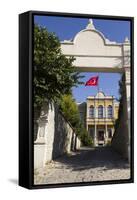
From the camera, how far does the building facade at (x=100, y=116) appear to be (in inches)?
392

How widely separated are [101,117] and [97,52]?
3.12 ft

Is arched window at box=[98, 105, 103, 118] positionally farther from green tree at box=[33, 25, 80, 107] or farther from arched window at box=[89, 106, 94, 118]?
green tree at box=[33, 25, 80, 107]

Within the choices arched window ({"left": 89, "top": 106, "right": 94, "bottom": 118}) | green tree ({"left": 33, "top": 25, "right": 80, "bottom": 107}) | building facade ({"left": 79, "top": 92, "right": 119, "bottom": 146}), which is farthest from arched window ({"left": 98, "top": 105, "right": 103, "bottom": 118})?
green tree ({"left": 33, "top": 25, "right": 80, "bottom": 107})

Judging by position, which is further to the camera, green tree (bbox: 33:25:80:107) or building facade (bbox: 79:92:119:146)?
building facade (bbox: 79:92:119:146)

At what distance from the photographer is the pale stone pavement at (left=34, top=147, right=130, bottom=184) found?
9680mm

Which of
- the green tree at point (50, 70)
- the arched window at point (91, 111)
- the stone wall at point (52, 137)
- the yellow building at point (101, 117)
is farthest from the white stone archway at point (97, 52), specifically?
the stone wall at point (52, 137)

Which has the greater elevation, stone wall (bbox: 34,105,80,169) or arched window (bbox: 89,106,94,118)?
arched window (bbox: 89,106,94,118)

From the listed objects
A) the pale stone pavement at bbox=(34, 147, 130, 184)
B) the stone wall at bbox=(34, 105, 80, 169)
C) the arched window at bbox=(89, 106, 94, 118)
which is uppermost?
the arched window at bbox=(89, 106, 94, 118)

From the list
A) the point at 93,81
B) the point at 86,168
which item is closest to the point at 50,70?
the point at 93,81

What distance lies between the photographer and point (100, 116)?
10.1 metres

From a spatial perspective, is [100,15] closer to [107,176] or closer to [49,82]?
[49,82]

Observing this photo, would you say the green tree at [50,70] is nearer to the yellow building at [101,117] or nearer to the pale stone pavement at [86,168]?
the yellow building at [101,117]

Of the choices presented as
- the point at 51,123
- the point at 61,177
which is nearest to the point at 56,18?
the point at 51,123

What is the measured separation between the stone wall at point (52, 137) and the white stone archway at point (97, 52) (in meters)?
0.79
